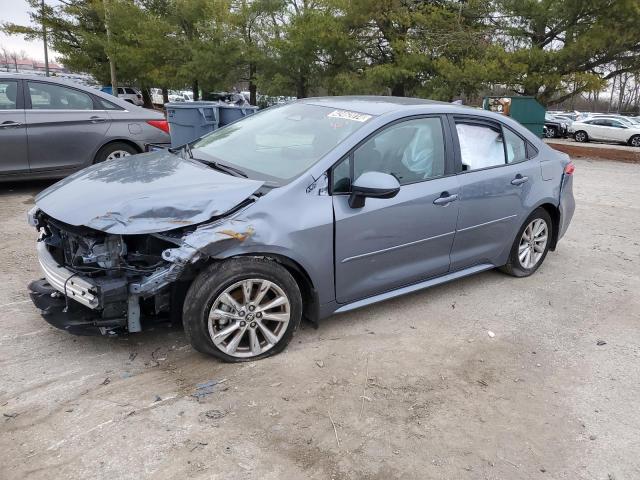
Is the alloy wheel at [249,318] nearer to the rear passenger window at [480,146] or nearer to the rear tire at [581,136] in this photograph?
the rear passenger window at [480,146]

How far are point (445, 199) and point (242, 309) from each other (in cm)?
174

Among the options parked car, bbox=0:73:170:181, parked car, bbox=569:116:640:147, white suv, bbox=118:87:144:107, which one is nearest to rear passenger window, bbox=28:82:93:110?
parked car, bbox=0:73:170:181

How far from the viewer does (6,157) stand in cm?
652

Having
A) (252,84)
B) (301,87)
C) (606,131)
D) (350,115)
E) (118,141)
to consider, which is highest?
(252,84)

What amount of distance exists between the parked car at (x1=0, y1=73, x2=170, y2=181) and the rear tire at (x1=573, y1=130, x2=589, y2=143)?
1079 inches

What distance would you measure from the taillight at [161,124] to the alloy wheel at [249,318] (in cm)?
521

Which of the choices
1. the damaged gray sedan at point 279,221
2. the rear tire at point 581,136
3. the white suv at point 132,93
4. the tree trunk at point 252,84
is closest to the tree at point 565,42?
the rear tire at point 581,136

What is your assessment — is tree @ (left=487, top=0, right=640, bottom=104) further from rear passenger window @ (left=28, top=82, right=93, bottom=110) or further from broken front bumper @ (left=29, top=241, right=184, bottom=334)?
broken front bumper @ (left=29, top=241, right=184, bottom=334)

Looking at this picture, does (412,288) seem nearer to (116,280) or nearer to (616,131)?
(116,280)

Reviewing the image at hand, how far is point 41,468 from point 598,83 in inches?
821

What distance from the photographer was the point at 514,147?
182 inches

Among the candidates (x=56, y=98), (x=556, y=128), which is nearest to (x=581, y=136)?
(x=556, y=128)

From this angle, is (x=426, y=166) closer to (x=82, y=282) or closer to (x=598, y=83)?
(x=82, y=282)

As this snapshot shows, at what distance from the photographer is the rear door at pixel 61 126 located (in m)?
Answer: 6.67
